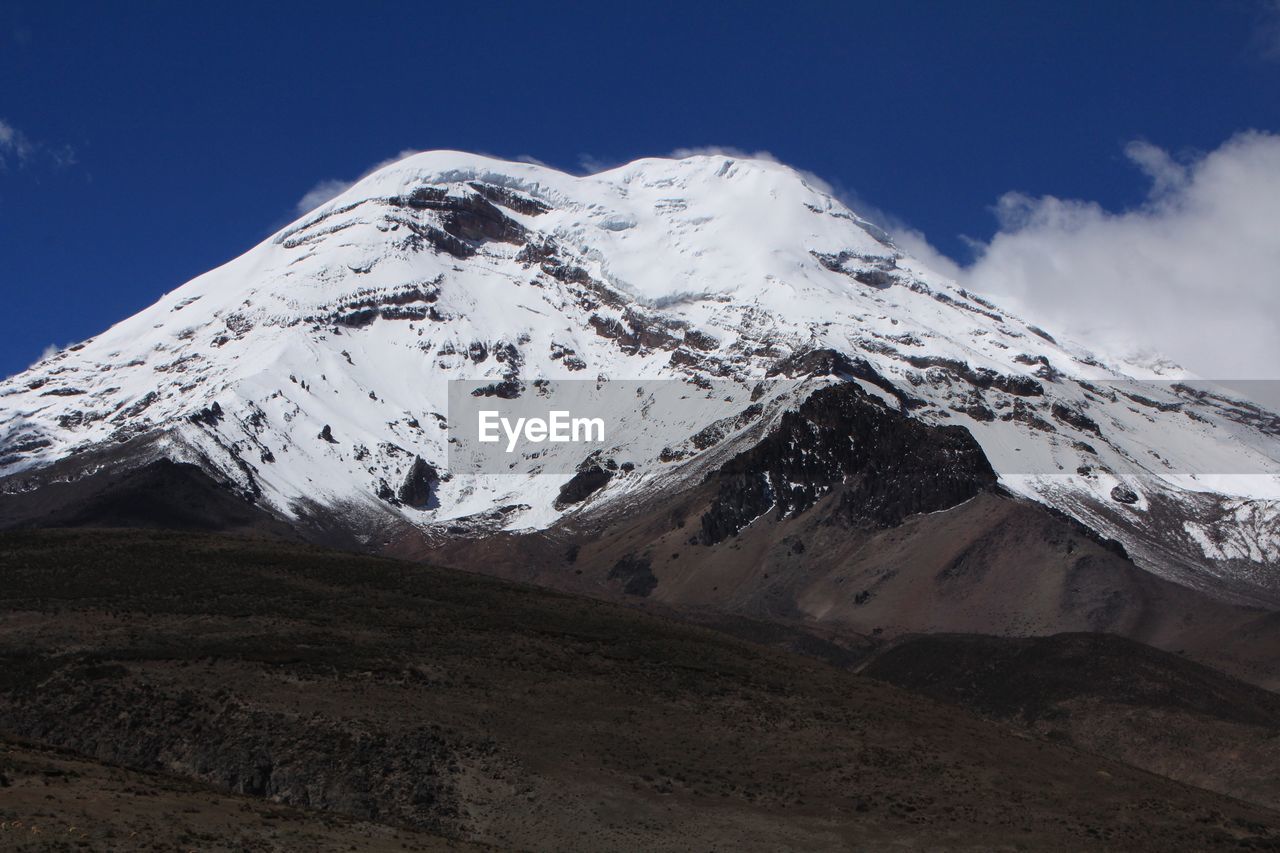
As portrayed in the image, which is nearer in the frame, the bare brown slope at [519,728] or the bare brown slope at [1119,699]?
the bare brown slope at [519,728]

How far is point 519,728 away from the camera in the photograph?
75.0 metres

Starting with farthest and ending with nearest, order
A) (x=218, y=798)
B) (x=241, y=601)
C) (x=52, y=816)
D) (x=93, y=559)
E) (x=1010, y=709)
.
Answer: (x=1010, y=709)
(x=93, y=559)
(x=241, y=601)
(x=218, y=798)
(x=52, y=816)

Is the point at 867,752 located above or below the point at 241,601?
below

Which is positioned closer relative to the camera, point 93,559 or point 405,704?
point 405,704

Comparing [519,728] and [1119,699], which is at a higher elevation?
[1119,699]

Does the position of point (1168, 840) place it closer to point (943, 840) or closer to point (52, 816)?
point (943, 840)

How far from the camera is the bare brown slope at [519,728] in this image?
226 feet

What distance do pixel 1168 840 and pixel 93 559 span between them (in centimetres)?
5857

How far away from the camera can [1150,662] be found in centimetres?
13888

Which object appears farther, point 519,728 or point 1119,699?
point 1119,699

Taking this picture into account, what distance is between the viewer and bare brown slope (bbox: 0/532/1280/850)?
6894 centimetres

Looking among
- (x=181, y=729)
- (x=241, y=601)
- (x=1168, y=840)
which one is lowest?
(x=1168, y=840)

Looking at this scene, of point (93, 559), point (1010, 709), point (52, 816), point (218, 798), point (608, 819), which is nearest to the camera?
point (52, 816)

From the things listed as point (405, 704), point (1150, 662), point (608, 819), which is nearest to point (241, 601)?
point (405, 704)
